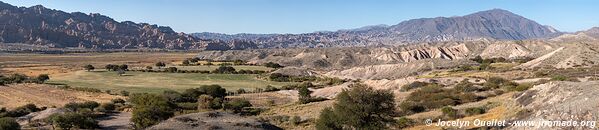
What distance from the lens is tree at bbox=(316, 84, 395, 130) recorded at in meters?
28.8

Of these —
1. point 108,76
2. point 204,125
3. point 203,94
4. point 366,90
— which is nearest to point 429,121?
point 366,90

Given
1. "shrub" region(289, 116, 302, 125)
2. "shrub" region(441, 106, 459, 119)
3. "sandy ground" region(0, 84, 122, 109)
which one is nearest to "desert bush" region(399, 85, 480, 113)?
"shrub" region(441, 106, 459, 119)

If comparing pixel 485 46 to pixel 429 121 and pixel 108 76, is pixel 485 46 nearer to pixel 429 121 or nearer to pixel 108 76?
pixel 108 76

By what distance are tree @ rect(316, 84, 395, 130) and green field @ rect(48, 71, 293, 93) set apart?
4719cm

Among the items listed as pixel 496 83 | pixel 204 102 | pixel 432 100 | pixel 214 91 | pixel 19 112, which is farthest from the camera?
pixel 214 91

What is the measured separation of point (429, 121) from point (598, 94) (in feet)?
34.9

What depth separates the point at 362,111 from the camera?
2889 centimetres

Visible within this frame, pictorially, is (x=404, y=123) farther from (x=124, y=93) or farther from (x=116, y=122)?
(x=124, y=93)

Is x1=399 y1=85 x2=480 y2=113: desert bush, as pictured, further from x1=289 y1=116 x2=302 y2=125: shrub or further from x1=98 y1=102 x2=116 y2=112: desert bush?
x1=98 y1=102 x2=116 y2=112: desert bush

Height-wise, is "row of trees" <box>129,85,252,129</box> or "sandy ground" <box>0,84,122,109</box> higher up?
"row of trees" <box>129,85,252,129</box>

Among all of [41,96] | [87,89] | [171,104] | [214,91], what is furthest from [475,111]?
[87,89]

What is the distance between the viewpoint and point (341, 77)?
95.9 meters

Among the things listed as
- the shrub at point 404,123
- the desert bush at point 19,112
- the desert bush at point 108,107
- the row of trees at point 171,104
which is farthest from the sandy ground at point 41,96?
the shrub at point 404,123

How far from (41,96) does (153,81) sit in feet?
79.3
